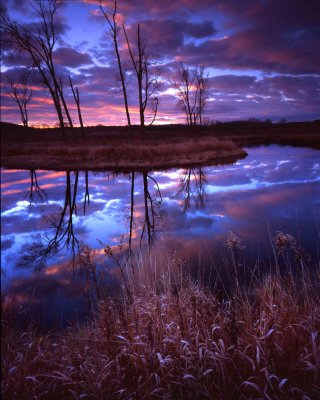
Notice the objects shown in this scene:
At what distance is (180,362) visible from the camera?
10.5 ft

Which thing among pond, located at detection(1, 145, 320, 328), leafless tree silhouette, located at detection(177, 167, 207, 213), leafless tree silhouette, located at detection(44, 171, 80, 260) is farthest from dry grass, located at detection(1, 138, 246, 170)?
leafless tree silhouette, located at detection(44, 171, 80, 260)

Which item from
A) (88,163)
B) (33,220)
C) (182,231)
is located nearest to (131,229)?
(182,231)

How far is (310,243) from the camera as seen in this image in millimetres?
7016

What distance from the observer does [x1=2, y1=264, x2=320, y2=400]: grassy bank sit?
2.83 meters

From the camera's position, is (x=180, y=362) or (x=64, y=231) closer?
(x=180, y=362)

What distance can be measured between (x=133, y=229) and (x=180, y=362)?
5537mm

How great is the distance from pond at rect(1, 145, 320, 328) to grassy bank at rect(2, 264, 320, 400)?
24.7 inches

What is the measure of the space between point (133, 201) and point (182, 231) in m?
4.23

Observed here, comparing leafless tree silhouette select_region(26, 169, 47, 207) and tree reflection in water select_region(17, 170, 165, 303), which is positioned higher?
leafless tree silhouette select_region(26, 169, 47, 207)

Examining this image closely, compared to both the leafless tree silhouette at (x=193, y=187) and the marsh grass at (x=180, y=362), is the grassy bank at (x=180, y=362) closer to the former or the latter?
the marsh grass at (x=180, y=362)

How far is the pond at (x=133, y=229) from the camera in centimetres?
526

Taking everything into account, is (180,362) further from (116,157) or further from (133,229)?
(116,157)

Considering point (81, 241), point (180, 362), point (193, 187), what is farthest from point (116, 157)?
point (180, 362)

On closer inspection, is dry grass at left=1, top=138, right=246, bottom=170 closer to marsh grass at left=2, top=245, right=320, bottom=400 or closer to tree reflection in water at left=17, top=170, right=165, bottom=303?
tree reflection in water at left=17, top=170, right=165, bottom=303
